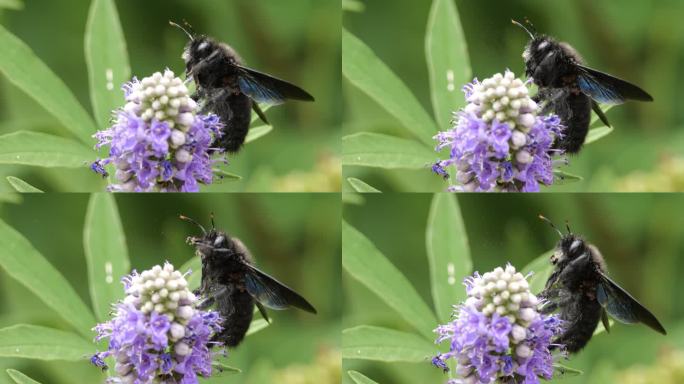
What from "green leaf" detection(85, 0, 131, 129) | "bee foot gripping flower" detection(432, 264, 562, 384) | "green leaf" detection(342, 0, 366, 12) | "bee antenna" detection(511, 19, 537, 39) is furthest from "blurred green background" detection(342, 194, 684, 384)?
"green leaf" detection(85, 0, 131, 129)

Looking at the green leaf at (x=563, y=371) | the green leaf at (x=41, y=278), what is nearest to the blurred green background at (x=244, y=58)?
the green leaf at (x=41, y=278)

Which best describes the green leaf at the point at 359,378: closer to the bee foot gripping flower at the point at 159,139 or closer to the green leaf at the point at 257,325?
the green leaf at the point at 257,325

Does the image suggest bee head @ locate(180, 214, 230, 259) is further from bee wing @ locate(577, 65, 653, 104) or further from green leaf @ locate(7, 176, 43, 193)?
bee wing @ locate(577, 65, 653, 104)

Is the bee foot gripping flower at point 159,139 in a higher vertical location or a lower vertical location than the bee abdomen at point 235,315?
higher

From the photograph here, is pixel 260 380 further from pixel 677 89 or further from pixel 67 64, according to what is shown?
pixel 677 89

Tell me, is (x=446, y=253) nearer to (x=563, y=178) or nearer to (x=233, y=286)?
(x=563, y=178)

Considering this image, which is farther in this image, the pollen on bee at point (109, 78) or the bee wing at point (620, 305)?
the pollen on bee at point (109, 78)

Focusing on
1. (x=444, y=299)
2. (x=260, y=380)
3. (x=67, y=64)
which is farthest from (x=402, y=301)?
(x=67, y=64)
